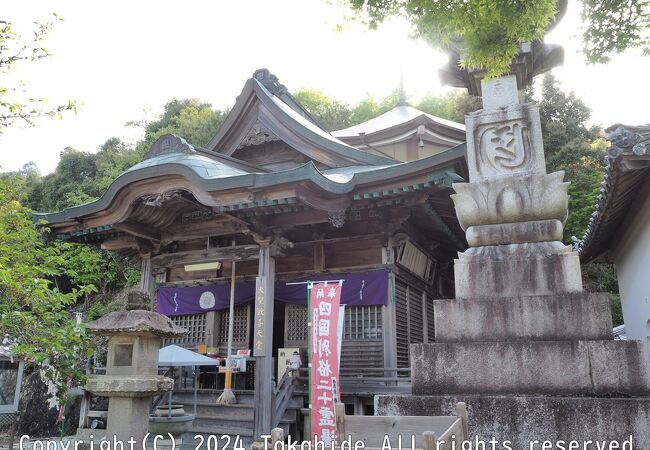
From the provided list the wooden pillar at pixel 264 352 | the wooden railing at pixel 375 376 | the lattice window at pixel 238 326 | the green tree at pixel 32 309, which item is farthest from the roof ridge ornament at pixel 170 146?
the wooden railing at pixel 375 376

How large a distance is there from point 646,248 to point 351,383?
5.74 m

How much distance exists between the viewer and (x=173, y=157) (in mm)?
10727

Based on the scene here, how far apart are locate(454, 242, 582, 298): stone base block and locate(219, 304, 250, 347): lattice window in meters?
7.88

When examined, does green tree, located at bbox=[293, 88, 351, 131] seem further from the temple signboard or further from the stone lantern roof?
the stone lantern roof

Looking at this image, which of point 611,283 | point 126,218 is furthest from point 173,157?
point 611,283

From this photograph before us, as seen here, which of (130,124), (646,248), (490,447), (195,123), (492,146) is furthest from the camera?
(130,124)

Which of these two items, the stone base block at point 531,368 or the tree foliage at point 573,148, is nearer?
the stone base block at point 531,368

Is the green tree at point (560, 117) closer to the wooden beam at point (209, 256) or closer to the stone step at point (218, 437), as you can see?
the wooden beam at point (209, 256)

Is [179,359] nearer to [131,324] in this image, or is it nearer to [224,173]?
[224,173]

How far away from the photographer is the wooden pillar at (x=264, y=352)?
9.25m

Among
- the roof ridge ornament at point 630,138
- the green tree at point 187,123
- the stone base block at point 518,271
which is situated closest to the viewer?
the stone base block at point 518,271

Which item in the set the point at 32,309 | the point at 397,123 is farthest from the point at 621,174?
the point at 397,123

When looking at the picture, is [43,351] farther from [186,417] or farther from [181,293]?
[181,293]

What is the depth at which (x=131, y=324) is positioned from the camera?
6.32 meters
